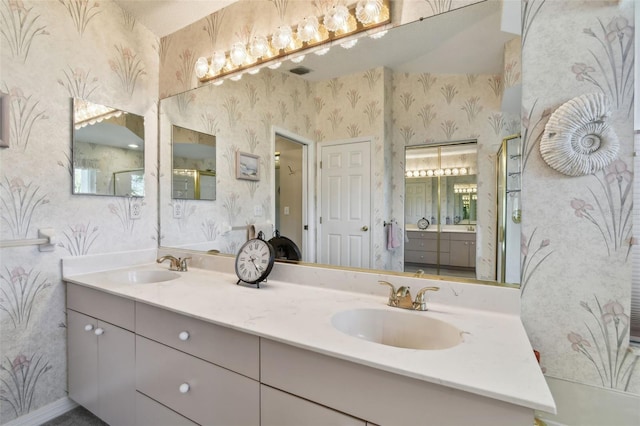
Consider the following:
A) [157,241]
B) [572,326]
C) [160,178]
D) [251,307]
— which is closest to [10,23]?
[160,178]

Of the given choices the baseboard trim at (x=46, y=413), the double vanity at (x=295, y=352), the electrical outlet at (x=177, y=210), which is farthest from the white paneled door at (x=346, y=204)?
the baseboard trim at (x=46, y=413)

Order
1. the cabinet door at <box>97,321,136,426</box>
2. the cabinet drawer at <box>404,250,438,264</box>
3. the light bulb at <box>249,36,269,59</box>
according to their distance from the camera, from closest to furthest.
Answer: the cabinet drawer at <box>404,250,438,264</box>, the cabinet door at <box>97,321,136,426</box>, the light bulb at <box>249,36,269,59</box>

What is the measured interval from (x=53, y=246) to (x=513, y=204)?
2.32 m

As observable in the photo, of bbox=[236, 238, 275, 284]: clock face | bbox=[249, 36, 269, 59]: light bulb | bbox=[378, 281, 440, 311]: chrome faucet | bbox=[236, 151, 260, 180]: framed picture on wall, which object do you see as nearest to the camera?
bbox=[378, 281, 440, 311]: chrome faucet

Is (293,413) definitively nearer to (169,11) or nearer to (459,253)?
(459,253)

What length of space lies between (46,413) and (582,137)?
9.33 ft

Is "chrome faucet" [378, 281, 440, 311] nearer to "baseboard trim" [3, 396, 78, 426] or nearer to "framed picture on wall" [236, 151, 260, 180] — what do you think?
"framed picture on wall" [236, 151, 260, 180]

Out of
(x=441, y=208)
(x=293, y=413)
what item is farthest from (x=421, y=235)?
(x=293, y=413)

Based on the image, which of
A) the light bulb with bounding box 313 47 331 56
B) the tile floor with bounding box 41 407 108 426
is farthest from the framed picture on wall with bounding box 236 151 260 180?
the tile floor with bounding box 41 407 108 426

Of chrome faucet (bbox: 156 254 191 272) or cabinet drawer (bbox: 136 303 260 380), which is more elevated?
chrome faucet (bbox: 156 254 191 272)

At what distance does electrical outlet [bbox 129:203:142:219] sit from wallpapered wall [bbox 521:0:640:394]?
2.25 meters

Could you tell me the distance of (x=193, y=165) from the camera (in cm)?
214

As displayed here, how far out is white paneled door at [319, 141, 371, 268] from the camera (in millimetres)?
1447

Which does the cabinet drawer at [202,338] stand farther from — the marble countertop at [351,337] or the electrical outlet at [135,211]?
the electrical outlet at [135,211]
